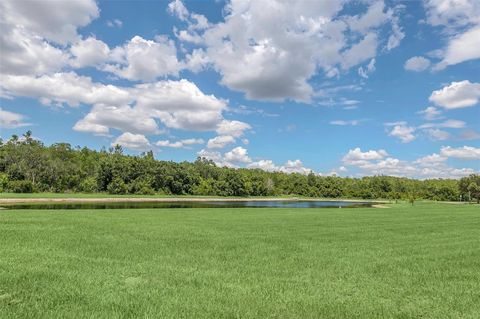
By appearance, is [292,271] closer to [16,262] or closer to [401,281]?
[401,281]

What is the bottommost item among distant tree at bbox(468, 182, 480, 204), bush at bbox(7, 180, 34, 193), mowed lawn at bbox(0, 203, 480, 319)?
mowed lawn at bbox(0, 203, 480, 319)

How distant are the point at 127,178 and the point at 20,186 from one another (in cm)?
3150

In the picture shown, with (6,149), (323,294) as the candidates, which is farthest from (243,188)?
(323,294)

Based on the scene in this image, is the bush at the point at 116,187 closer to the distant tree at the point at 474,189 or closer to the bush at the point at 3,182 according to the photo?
the bush at the point at 3,182

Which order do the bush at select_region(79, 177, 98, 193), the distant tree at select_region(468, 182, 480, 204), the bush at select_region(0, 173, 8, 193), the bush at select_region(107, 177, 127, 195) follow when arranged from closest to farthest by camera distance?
the bush at select_region(0, 173, 8, 193)
the distant tree at select_region(468, 182, 480, 204)
the bush at select_region(107, 177, 127, 195)
the bush at select_region(79, 177, 98, 193)

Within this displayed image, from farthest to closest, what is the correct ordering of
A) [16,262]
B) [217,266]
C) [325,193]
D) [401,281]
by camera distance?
[325,193]
[217,266]
[16,262]
[401,281]

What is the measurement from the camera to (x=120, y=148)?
587 ft

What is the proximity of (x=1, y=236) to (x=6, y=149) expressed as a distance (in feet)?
431

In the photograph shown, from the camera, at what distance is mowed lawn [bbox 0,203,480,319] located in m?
8.62

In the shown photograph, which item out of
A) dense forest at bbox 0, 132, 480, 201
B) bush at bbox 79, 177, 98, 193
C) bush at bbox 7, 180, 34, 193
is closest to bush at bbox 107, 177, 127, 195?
dense forest at bbox 0, 132, 480, 201

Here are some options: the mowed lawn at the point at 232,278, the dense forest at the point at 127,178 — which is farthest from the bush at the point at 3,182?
the mowed lawn at the point at 232,278

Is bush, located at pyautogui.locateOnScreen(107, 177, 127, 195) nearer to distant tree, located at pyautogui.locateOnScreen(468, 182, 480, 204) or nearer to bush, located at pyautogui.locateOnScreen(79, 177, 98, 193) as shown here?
bush, located at pyautogui.locateOnScreen(79, 177, 98, 193)

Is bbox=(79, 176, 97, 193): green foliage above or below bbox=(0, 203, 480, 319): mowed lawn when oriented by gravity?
above

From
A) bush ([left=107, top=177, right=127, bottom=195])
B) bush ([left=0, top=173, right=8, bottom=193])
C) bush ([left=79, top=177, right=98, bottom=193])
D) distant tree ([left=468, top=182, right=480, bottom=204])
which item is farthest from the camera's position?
bush ([left=79, top=177, right=98, bottom=193])
